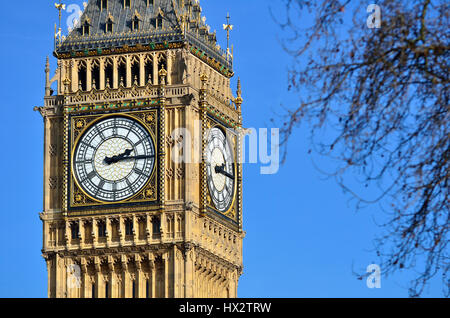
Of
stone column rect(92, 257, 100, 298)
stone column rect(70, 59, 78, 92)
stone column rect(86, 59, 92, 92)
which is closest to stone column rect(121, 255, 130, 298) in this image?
stone column rect(92, 257, 100, 298)

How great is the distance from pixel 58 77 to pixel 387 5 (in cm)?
4805

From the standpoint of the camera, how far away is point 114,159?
63750 mm

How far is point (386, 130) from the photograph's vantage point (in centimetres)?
1942

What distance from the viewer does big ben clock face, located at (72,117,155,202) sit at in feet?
210

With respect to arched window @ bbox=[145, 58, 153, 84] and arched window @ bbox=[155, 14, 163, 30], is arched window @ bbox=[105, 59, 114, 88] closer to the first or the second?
arched window @ bbox=[145, 58, 153, 84]

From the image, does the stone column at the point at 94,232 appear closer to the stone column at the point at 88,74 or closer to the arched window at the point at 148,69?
the stone column at the point at 88,74

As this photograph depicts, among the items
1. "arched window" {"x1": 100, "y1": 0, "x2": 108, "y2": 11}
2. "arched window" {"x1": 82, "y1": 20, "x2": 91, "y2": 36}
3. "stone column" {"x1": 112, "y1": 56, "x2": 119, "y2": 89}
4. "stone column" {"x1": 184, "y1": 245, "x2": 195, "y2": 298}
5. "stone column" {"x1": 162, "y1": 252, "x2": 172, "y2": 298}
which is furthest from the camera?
"arched window" {"x1": 100, "y1": 0, "x2": 108, "y2": 11}

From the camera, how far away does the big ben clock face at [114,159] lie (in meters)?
63.9

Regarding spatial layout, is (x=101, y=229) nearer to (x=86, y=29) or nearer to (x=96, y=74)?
(x=96, y=74)

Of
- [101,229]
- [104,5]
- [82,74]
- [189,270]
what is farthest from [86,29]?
[189,270]

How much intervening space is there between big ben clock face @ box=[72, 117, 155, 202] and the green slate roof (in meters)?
4.24

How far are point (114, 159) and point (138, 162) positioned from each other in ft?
3.71
